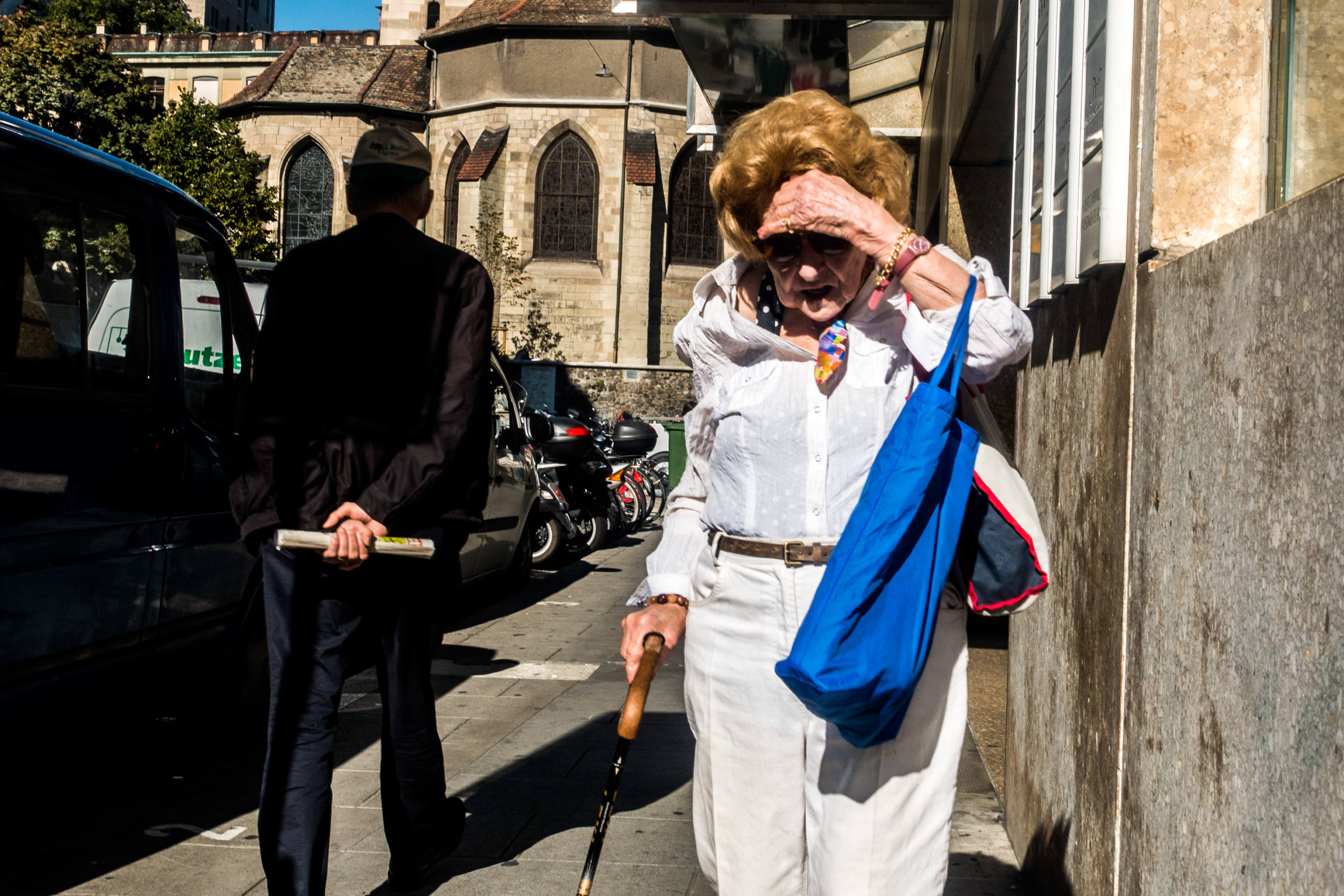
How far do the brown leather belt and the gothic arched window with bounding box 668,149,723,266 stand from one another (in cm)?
3600

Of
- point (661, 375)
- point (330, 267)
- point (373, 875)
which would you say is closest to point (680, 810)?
point (373, 875)

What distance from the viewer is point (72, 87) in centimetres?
3553

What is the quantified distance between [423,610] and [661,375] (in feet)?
110

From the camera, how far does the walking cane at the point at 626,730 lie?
7.46 feet

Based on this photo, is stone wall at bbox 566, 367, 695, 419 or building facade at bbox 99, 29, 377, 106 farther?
building facade at bbox 99, 29, 377, 106

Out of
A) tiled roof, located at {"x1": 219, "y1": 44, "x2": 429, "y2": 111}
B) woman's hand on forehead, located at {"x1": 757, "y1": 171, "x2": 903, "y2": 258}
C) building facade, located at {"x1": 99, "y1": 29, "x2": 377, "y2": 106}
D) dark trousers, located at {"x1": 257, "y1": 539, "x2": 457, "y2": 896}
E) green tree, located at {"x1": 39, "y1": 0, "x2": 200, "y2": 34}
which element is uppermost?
green tree, located at {"x1": 39, "y1": 0, "x2": 200, "y2": 34}

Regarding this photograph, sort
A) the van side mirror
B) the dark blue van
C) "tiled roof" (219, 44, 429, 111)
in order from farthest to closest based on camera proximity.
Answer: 1. "tiled roof" (219, 44, 429, 111)
2. the van side mirror
3. the dark blue van

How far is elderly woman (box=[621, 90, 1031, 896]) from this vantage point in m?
2.07

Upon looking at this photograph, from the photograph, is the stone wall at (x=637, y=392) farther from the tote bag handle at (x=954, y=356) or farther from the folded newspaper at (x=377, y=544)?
the tote bag handle at (x=954, y=356)

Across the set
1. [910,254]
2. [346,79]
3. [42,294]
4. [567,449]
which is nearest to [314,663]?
[42,294]

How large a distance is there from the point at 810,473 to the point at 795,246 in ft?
1.29

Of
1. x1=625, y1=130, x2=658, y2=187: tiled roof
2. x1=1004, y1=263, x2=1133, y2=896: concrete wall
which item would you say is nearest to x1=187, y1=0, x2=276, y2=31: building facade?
x1=625, y1=130, x2=658, y2=187: tiled roof

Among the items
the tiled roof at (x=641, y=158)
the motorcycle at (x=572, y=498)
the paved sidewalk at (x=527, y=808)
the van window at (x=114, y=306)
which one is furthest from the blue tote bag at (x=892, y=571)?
the tiled roof at (x=641, y=158)

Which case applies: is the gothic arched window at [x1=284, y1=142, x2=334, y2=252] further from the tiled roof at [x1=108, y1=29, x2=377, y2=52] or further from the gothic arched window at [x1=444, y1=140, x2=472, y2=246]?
the tiled roof at [x1=108, y1=29, x2=377, y2=52]
